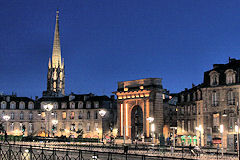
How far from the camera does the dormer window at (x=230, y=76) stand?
5158cm

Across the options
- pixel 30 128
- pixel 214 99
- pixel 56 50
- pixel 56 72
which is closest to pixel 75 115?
pixel 30 128

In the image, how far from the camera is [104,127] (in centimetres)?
9188

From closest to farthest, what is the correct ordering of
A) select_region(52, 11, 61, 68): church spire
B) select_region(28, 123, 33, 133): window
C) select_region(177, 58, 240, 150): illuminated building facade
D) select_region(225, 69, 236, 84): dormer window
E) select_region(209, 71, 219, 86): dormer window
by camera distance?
select_region(177, 58, 240, 150): illuminated building facade → select_region(225, 69, 236, 84): dormer window → select_region(209, 71, 219, 86): dormer window → select_region(28, 123, 33, 133): window → select_region(52, 11, 61, 68): church spire

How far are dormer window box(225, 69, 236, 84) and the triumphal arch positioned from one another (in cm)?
2558

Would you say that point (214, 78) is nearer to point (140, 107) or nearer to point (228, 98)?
point (228, 98)

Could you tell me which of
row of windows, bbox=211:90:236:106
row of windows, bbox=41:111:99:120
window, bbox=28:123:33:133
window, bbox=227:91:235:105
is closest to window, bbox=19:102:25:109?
window, bbox=28:123:33:133

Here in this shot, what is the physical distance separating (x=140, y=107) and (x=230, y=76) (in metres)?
32.3

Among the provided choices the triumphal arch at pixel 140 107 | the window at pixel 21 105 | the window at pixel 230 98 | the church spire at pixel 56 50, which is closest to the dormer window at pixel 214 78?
the window at pixel 230 98

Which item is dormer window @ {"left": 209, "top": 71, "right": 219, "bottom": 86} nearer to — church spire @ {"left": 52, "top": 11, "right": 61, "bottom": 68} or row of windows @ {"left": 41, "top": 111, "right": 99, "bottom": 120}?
row of windows @ {"left": 41, "top": 111, "right": 99, "bottom": 120}

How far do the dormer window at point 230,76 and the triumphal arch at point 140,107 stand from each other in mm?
25577

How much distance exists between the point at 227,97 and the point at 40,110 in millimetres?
55882

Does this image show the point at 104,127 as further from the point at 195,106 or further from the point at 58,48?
the point at 58,48

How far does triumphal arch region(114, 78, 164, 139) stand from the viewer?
254ft

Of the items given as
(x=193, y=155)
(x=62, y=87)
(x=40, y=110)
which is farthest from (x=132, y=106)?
(x=62, y=87)
